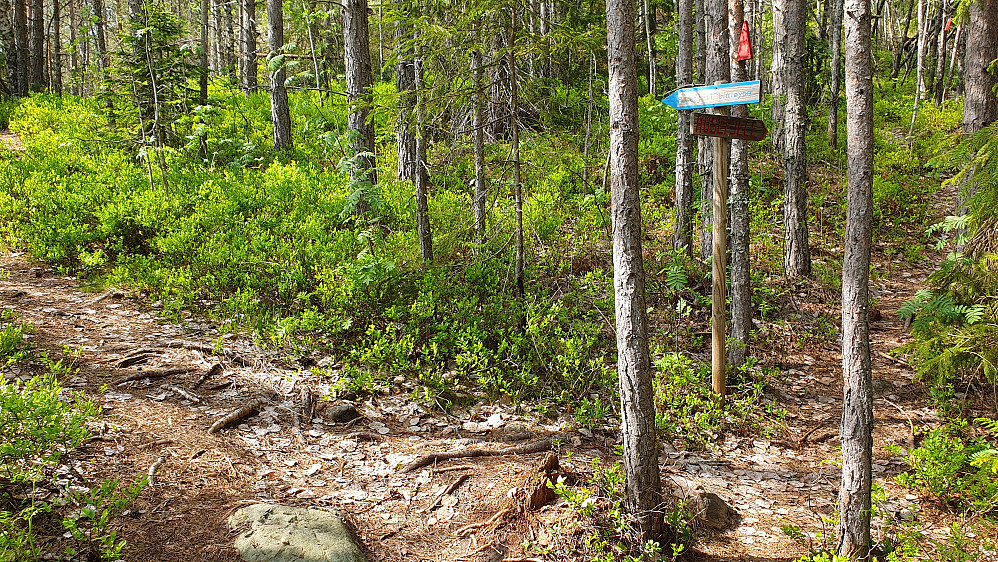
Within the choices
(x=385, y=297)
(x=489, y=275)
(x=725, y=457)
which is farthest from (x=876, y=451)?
(x=385, y=297)

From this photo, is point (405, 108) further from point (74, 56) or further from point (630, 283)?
point (74, 56)

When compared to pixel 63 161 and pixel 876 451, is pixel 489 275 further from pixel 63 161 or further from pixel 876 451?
pixel 63 161

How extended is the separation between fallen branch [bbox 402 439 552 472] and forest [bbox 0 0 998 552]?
0.09 feet

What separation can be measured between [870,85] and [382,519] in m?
4.42

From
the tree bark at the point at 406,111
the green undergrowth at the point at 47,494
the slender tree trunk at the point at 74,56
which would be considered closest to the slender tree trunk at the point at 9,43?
the slender tree trunk at the point at 74,56

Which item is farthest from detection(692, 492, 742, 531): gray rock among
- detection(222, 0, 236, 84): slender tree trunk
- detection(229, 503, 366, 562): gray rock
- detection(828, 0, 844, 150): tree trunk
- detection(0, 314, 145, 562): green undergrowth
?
detection(222, 0, 236, 84): slender tree trunk

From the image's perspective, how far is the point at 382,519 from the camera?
4391 millimetres

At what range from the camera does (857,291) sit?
3857mm

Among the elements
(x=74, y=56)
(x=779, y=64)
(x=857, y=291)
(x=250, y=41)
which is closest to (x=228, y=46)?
(x=74, y=56)

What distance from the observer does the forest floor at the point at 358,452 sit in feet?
13.7

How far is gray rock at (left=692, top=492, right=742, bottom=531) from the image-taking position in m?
4.52

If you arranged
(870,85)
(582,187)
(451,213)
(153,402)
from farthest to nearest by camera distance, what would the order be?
1. (582,187)
2. (451,213)
3. (153,402)
4. (870,85)

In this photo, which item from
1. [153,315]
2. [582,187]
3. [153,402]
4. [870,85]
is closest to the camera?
[870,85]

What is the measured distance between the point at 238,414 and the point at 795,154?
9110 millimetres
